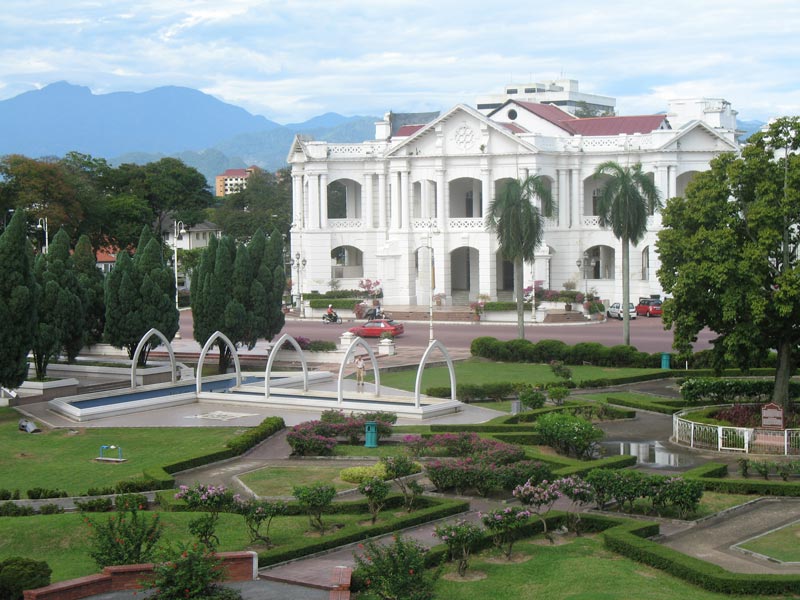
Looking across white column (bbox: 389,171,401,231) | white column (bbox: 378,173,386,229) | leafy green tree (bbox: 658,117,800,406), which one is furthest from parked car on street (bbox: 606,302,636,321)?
leafy green tree (bbox: 658,117,800,406)

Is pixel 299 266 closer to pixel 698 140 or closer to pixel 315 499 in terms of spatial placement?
pixel 698 140

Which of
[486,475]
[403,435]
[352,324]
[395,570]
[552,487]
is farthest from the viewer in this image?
[352,324]

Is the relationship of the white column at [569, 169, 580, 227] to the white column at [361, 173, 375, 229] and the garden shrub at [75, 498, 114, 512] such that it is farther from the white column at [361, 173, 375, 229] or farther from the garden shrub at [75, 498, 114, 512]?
the garden shrub at [75, 498, 114, 512]

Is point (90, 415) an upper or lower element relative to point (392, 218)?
lower

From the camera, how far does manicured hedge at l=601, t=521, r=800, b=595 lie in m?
16.6

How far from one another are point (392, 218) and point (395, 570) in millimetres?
58775

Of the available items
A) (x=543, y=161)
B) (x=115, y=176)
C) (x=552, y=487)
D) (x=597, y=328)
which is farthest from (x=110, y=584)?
(x=115, y=176)

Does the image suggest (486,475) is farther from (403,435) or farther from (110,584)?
(110,584)

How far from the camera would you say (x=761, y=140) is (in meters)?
28.9

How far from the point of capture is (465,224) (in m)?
71.7

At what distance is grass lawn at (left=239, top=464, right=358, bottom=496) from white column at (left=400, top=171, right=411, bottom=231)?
46.5 metres

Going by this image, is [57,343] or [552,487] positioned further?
[57,343]

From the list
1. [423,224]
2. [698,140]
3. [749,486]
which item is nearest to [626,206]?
[698,140]

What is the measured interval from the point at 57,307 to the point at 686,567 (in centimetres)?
2997
